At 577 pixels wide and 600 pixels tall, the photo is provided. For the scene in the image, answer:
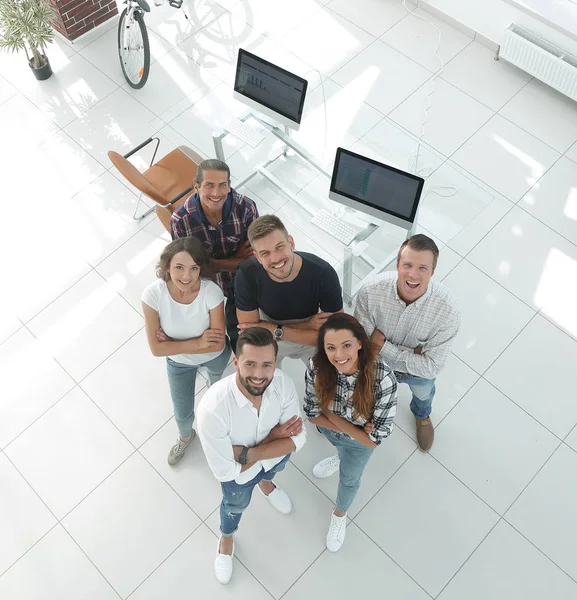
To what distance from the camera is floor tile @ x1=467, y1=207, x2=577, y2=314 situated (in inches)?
180

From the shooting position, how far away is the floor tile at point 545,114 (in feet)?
17.4

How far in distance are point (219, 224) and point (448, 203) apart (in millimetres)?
1411

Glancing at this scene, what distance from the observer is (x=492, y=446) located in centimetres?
404

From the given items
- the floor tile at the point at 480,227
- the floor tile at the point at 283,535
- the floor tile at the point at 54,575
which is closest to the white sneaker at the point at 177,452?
the floor tile at the point at 283,535

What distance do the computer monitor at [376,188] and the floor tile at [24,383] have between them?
2.16 metres

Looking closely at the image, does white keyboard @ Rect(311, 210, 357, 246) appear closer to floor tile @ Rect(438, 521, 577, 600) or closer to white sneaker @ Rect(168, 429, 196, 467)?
white sneaker @ Rect(168, 429, 196, 467)

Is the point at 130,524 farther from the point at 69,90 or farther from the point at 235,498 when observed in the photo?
the point at 69,90

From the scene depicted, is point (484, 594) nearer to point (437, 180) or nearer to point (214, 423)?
point (214, 423)

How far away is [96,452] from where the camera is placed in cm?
412

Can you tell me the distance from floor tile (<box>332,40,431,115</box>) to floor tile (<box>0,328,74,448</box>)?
3206mm

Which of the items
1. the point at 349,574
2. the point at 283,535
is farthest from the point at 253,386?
the point at 349,574

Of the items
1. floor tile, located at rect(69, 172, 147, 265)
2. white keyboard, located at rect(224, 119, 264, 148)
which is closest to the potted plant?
floor tile, located at rect(69, 172, 147, 265)

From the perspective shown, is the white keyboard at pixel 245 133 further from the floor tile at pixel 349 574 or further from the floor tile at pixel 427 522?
the floor tile at pixel 349 574

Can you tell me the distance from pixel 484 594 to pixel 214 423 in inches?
72.5
